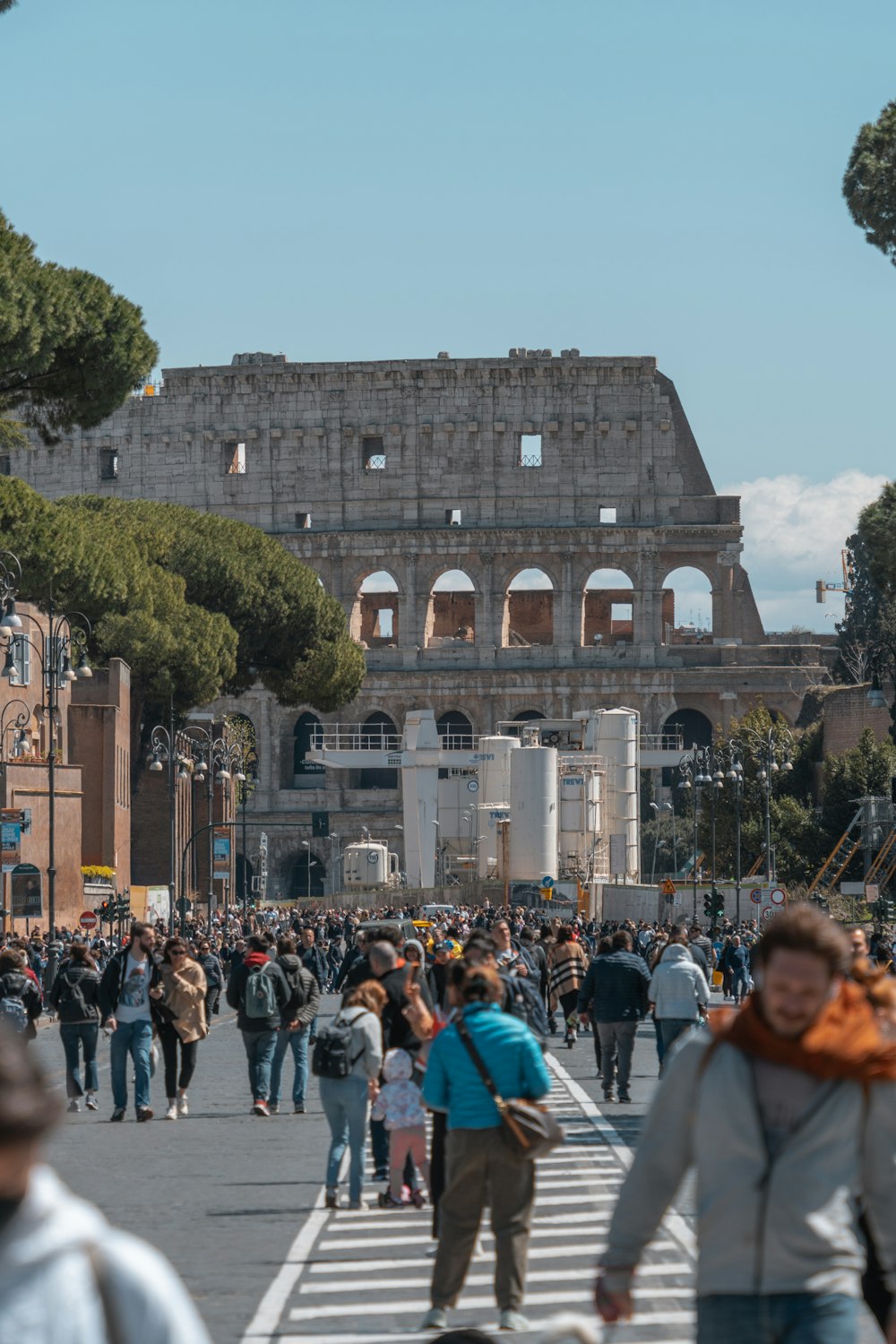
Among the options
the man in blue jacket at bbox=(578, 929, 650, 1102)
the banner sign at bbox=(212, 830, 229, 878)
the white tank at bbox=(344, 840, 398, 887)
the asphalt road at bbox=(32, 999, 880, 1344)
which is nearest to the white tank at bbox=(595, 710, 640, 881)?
the white tank at bbox=(344, 840, 398, 887)

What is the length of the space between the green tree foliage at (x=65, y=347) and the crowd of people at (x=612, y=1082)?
45.8 ft

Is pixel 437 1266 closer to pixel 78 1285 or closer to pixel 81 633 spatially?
pixel 78 1285

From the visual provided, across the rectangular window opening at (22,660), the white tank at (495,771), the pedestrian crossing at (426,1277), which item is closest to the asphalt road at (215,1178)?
the pedestrian crossing at (426,1277)

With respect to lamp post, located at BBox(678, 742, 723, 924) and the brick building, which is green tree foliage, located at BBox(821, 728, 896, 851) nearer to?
lamp post, located at BBox(678, 742, 723, 924)

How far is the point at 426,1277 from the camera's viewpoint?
9383 mm

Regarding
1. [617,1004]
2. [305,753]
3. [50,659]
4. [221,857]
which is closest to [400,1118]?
[617,1004]

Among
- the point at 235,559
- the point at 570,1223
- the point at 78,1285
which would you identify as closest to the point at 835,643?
the point at 235,559

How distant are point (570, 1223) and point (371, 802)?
8746 centimetres

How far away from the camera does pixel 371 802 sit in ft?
322

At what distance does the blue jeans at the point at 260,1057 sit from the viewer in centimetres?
1633

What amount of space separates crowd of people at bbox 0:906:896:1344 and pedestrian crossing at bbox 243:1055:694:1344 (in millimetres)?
294

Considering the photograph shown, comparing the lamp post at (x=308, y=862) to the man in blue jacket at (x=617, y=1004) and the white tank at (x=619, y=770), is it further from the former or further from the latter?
the man in blue jacket at (x=617, y=1004)

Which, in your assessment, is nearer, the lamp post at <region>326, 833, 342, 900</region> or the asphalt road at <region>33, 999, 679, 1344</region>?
the asphalt road at <region>33, 999, 679, 1344</region>

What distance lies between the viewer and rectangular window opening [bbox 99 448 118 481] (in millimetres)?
105000
